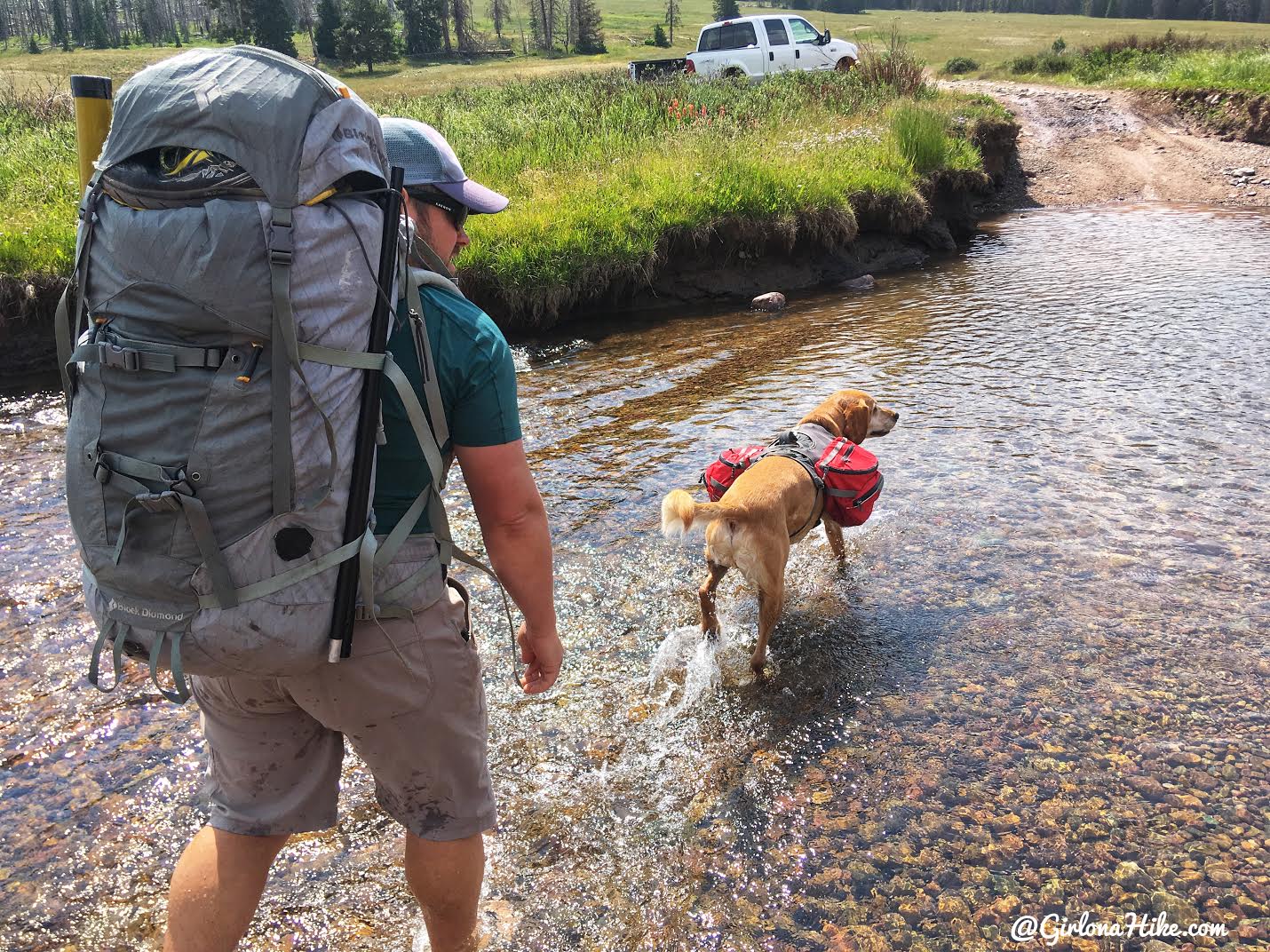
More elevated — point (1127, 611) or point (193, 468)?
point (193, 468)

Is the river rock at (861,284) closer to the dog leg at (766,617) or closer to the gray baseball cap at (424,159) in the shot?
the dog leg at (766,617)

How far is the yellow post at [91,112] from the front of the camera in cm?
229

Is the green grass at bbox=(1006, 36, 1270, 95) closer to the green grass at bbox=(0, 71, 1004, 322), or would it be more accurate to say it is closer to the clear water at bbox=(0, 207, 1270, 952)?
the green grass at bbox=(0, 71, 1004, 322)

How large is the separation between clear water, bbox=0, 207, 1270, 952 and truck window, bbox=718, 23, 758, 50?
68.8ft

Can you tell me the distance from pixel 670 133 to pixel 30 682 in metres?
13.1

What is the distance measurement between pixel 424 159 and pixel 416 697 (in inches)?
56.3

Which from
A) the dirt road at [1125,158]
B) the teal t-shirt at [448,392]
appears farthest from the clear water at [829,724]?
the dirt road at [1125,158]

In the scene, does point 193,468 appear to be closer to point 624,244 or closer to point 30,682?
point 30,682

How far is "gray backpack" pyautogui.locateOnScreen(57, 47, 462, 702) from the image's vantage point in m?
1.77

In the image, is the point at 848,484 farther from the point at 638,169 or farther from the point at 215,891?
the point at 638,169

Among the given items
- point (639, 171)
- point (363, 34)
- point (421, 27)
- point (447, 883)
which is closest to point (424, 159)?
point (447, 883)

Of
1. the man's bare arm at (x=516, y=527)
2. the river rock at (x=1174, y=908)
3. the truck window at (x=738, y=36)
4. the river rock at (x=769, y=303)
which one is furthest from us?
the truck window at (x=738, y=36)

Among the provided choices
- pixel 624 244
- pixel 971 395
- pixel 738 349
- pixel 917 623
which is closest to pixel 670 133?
pixel 624 244

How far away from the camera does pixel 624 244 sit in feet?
37.4
